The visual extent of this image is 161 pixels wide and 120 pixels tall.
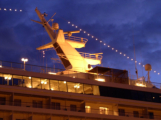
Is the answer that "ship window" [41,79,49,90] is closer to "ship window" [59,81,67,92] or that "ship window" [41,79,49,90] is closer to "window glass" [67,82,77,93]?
"ship window" [59,81,67,92]

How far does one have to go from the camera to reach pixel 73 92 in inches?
1629

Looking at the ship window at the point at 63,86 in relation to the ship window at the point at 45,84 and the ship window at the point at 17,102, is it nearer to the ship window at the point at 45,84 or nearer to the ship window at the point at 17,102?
the ship window at the point at 45,84

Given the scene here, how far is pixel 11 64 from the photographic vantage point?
39.3 m

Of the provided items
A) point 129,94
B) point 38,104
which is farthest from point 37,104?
point 129,94

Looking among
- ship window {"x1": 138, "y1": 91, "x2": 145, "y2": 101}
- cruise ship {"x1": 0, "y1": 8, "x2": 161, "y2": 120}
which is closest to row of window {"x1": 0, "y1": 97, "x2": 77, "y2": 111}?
cruise ship {"x1": 0, "y1": 8, "x2": 161, "y2": 120}

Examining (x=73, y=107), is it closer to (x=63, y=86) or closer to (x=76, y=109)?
(x=76, y=109)

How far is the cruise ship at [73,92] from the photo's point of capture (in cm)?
3759

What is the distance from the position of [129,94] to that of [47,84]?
12.3 meters

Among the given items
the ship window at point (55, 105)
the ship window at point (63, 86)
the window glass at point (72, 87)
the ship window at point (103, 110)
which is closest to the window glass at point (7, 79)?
the ship window at point (55, 105)

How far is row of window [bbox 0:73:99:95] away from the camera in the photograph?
37.8 meters

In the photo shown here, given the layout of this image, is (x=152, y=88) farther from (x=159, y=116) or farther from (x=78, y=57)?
(x=78, y=57)

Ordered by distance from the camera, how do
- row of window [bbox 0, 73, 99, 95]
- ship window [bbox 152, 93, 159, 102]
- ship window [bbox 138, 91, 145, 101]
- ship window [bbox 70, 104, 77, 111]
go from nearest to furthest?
1. row of window [bbox 0, 73, 99, 95]
2. ship window [bbox 70, 104, 77, 111]
3. ship window [bbox 138, 91, 145, 101]
4. ship window [bbox 152, 93, 159, 102]

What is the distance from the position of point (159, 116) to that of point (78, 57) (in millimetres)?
14668

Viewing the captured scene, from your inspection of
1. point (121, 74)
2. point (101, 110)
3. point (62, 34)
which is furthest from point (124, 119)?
point (62, 34)
